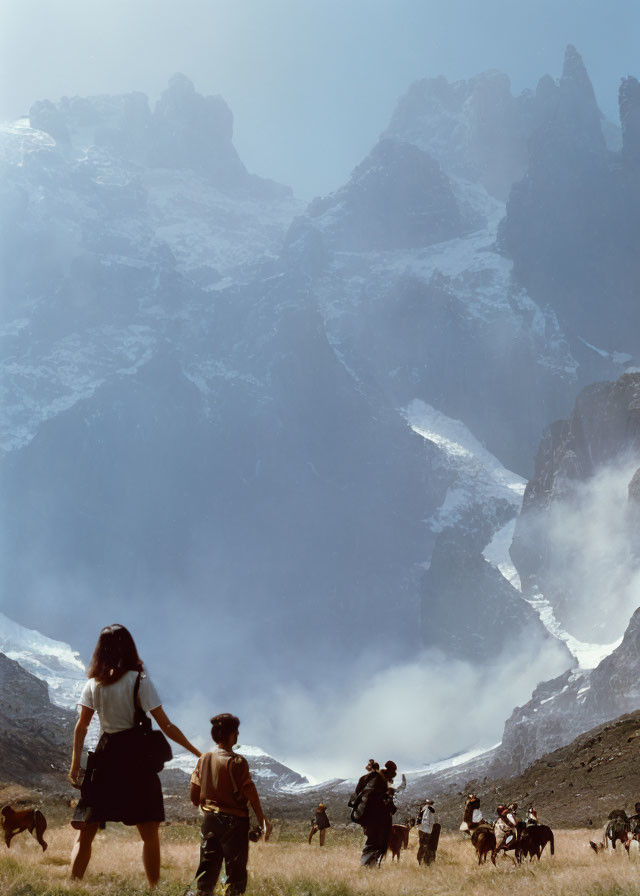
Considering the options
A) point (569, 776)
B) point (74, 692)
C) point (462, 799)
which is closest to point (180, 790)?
point (462, 799)

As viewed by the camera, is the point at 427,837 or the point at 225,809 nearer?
the point at 225,809

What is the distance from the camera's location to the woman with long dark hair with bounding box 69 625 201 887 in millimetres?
8211

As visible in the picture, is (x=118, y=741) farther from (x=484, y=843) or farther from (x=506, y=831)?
(x=506, y=831)

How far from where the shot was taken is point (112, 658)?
8.41 metres

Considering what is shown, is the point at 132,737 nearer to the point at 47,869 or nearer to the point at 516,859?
the point at 47,869

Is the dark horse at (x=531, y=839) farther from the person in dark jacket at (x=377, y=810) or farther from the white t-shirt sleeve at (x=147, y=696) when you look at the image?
the white t-shirt sleeve at (x=147, y=696)

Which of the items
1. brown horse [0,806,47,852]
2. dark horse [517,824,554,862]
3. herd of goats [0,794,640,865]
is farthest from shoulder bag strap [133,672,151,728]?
dark horse [517,824,554,862]

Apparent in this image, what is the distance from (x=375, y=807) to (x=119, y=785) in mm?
5368

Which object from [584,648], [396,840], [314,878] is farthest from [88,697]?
[584,648]

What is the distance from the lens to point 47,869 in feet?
33.2

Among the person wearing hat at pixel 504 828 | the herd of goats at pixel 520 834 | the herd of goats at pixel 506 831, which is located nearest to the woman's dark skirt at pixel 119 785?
the herd of goats at pixel 506 831

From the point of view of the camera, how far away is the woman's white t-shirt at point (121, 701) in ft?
27.4

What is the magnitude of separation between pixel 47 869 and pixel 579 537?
608ft

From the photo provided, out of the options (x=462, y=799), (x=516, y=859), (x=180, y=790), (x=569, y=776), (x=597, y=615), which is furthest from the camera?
(x=597, y=615)
